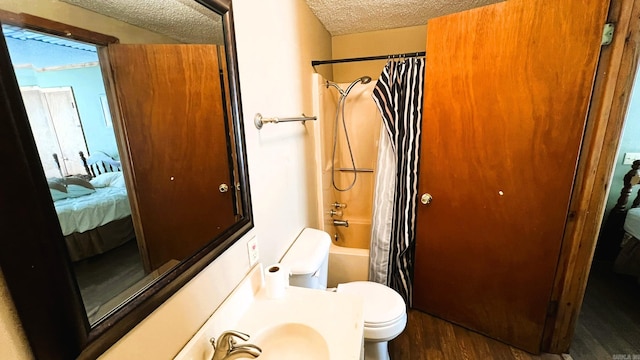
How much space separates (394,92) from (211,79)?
4.21 feet

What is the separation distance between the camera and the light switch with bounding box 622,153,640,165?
2.29m

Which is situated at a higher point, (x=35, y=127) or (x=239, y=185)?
(x=35, y=127)

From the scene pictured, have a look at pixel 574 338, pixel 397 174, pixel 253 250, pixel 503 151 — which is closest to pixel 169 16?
pixel 253 250

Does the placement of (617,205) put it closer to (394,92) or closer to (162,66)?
(394,92)

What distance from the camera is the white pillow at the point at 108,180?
1.81 ft

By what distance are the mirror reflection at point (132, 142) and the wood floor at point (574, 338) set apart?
5.03 feet

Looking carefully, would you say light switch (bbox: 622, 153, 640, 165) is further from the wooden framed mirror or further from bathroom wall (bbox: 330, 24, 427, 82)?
the wooden framed mirror

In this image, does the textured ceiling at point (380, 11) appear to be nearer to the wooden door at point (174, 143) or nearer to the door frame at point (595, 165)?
the door frame at point (595, 165)

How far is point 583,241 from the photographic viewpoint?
1418mm

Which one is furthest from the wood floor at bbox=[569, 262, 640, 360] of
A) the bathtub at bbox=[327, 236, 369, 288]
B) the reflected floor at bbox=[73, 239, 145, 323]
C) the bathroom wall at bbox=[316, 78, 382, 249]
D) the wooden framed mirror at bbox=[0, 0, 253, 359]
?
the reflected floor at bbox=[73, 239, 145, 323]

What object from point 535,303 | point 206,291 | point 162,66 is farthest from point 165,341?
point 535,303

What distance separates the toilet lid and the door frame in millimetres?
940

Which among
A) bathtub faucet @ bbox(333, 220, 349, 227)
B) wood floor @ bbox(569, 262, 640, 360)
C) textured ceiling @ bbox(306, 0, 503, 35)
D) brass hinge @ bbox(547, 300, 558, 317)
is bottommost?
wood floor @ bbox(569, 262, 640, 360)

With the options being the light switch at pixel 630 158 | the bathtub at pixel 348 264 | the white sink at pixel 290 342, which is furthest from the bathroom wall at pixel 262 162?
the light switch at pixel 630 158
